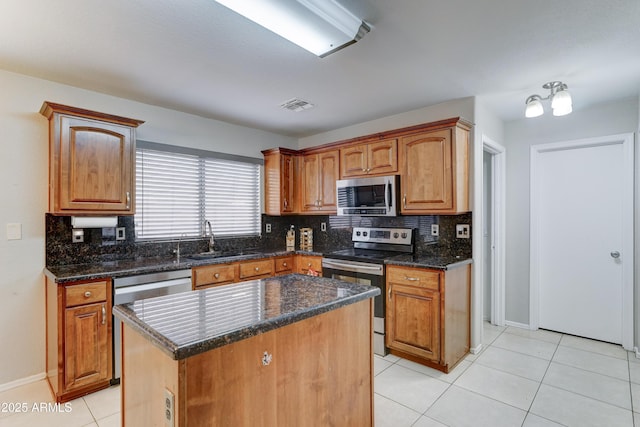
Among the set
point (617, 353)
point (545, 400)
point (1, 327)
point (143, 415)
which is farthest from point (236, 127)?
point (617, 353)

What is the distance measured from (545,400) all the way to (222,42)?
3337mm

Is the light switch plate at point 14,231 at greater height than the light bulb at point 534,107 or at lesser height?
lesser

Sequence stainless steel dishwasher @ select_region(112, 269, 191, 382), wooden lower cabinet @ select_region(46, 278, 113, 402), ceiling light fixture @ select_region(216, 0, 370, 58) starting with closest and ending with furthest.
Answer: ceiling light fixture @ select_region(216, 0, 370, 58) → wooden lower cabinet @ select_region(46, 278, 113, 402) → stainless steel dishwasher @ select_region(112, 269, 191, 382)

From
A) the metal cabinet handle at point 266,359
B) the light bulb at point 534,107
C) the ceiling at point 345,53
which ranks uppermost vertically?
the ceiling at point 345,53

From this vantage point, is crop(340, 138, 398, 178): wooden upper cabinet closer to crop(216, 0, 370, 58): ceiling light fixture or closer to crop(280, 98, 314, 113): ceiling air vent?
crop(280, 98, 314, 113): ceiling air vent

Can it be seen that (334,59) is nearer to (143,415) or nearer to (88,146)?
(88,146)

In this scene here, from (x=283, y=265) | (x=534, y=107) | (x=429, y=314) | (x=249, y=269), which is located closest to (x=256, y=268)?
(x=249, y=269)

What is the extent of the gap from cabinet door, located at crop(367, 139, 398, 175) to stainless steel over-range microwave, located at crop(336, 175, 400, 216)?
96 millimetres

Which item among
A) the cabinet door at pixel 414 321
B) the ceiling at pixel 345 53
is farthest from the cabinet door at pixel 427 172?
the cabinet door at pixel 414 321

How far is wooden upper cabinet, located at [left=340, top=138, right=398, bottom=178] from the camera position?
3.37 meters

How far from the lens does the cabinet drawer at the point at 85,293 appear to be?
230cm

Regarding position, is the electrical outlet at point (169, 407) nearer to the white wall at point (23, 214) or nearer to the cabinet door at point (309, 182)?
the white wall at point (23, 214)

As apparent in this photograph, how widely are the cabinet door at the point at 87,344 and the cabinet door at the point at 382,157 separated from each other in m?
2.73

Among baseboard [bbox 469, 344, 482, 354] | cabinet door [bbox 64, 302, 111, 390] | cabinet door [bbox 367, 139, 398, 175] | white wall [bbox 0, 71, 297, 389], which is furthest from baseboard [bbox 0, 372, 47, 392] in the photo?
baseboard [bbox 469, 344, 482, 354]
